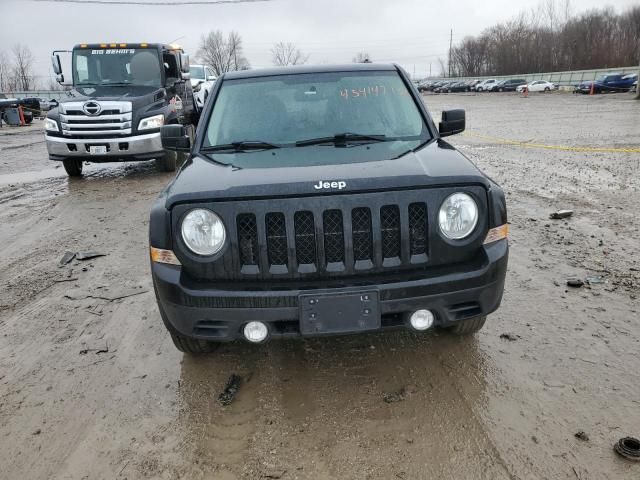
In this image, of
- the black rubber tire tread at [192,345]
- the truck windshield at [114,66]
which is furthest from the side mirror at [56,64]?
the black rubber tire tread at [192,345]

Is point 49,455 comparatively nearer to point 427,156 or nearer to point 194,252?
point 194,252

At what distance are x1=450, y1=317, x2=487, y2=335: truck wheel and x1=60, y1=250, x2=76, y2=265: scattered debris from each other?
3958mm

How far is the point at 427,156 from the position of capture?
9.51 feet

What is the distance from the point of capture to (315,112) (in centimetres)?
358

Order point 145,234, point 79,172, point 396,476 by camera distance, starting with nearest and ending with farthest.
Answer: point 396,476
point 145,234
point 79,172

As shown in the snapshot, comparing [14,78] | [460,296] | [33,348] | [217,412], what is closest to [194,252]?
[217,412]

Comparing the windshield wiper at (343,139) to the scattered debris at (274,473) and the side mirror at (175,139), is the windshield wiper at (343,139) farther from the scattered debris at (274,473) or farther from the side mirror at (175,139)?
the scattered debris at (274,473)

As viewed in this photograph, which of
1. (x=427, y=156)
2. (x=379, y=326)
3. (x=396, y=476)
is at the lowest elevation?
(x=396, y=476)

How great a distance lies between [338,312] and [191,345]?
107cm

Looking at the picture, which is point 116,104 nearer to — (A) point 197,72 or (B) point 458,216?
(B) point 458,216

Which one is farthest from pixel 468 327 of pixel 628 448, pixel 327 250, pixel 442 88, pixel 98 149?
pixel 442 88

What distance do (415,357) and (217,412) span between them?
1.24m

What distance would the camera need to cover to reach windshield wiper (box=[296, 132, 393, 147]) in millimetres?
3297

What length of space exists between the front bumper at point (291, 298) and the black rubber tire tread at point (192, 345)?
0.33 metres
